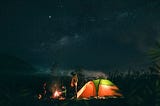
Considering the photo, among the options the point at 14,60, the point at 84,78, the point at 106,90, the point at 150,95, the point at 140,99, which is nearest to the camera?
the point at 140,99

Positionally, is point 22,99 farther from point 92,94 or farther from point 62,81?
point 62,81

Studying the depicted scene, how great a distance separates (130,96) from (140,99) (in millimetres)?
232

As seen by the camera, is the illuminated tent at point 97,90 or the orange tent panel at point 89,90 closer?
the illuminated tent at point 97,90

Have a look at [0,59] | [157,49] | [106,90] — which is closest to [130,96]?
[157,49]

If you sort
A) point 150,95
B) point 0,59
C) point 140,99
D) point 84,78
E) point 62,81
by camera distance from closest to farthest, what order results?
point 140,99
point 150,95
point 84,78
point 62,81
point 0,59

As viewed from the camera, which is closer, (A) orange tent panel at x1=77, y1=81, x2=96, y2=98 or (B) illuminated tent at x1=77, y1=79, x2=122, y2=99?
(B) illuminated tent at x1=77, y1=79, x2=122, y2=99

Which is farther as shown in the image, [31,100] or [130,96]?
[31,100]

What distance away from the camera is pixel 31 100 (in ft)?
49.4

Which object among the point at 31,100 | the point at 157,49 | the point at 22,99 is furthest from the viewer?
the point at 31,100

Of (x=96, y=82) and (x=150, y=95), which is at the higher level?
(x=150, y=95)

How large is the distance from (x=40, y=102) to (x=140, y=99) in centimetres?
945

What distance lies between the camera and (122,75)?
1814 centimetres

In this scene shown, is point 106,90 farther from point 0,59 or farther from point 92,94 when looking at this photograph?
point 0,59

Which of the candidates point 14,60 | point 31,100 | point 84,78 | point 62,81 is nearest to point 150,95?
point 31,100
